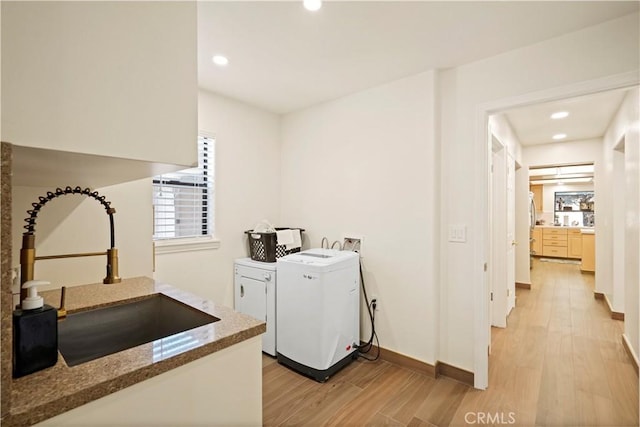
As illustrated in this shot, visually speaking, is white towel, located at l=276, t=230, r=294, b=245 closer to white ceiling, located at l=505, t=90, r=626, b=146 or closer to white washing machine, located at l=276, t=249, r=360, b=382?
white washing machine, located at l=276, t=249, r=360, b=382

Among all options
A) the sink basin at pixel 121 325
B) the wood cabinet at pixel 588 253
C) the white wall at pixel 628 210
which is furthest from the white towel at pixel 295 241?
the wood cabinet at pixel 588 253

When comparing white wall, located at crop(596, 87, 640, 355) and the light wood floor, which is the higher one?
white wall, located at crop(596, 87, 640, 355)

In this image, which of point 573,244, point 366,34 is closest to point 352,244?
point 366,34

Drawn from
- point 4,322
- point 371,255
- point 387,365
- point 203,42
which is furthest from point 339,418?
point 203,42

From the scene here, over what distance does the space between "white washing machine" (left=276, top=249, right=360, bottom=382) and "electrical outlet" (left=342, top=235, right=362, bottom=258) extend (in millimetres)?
178

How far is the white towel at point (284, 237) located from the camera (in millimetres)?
2965

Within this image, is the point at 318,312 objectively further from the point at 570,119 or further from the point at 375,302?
the point at 570,119

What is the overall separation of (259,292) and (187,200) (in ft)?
3.64

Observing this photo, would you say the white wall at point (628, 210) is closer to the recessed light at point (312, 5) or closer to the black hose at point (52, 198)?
the recessed light at point (312, 5)

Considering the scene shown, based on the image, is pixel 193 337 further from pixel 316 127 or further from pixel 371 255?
pixel 316 127

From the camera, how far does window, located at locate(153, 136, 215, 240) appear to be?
267 centimetres

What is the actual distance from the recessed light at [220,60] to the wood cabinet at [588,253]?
7.78 m

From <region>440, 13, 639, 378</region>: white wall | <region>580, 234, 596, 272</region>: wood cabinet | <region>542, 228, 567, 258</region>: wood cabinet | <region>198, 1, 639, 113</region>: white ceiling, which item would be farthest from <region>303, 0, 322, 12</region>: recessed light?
<region>542, 228, 567, 258</region>: wood cabinet

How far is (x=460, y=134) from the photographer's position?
→ 238 cm
